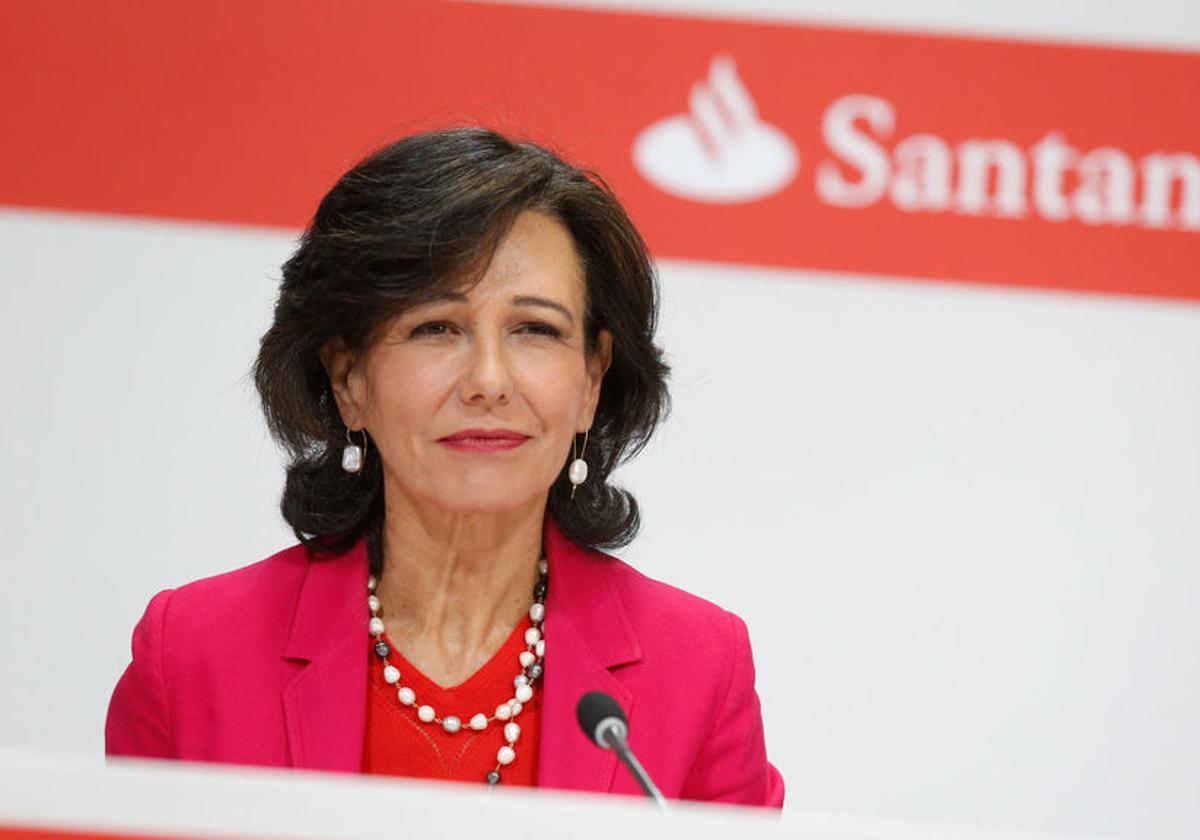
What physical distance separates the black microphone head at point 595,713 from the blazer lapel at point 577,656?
282mm

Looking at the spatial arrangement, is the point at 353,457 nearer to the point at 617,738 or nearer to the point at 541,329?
the point at 541,329

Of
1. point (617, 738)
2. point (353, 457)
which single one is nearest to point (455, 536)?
point (353, 457)

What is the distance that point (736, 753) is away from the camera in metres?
1.89

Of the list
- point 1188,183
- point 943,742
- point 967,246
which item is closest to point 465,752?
point 943,742

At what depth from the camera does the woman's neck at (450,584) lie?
6.26 ft

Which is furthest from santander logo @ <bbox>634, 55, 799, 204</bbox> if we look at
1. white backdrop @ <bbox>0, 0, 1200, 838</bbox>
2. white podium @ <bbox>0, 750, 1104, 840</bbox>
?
white podium @ <bbox>0, 750, 1104, 840</bbox>

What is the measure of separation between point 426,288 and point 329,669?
1.49 feet

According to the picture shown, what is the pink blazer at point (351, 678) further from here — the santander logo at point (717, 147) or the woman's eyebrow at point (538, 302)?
the santander logo at point (717, 147)

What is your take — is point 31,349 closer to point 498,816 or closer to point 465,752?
point 465,752

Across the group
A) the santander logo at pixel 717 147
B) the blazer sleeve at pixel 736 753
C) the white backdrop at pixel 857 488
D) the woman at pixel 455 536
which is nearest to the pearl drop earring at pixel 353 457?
the woman at pixel 455 536

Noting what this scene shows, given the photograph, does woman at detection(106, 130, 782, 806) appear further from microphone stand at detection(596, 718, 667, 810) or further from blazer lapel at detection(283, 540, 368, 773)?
microphone stand at detection(596, 718, 667, 810)

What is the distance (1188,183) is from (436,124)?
1.38 metres

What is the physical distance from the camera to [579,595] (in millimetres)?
1945

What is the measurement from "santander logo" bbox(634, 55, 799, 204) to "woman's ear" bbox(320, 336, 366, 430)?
3.86 feet
